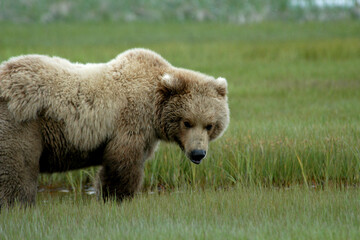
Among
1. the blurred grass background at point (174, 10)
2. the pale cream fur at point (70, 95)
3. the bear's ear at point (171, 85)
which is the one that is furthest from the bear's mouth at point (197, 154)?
the blurred grass background at point (174, 10)

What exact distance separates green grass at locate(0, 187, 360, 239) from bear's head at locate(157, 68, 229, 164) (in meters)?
0.63

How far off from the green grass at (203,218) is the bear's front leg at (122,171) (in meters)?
0.17

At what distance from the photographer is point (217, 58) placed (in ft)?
56.0

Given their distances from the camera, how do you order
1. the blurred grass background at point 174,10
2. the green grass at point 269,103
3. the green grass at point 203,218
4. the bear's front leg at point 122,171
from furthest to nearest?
the blurred grass background at point 174,10
the green grass at point 269,103
the bear's front leg at point 122,171
the green grass at point 203,218

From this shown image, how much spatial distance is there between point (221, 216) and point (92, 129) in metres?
1.58

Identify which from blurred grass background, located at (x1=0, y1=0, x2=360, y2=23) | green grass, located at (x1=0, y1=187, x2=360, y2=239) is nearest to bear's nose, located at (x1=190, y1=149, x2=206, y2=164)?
green grass, located at (x1=0, y1=187, x2=360, y2=239)

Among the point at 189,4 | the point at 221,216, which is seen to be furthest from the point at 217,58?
the point at 189,4

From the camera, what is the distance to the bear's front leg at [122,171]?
5316 mm

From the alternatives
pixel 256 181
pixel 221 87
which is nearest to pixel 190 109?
pixel 221 87

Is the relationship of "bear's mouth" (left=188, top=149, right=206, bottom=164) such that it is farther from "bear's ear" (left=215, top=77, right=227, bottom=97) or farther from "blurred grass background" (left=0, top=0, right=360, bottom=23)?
"blurred grass background" (left=0, top=0, right=360, bottom=23)

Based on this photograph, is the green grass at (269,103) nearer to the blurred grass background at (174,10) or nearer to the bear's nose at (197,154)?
the bear's nose at (197,154)

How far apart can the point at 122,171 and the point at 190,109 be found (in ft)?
3.07

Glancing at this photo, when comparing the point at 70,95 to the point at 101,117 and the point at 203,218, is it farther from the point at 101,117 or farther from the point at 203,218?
the point at 203,218

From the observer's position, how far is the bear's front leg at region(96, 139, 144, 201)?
532 centimetres
